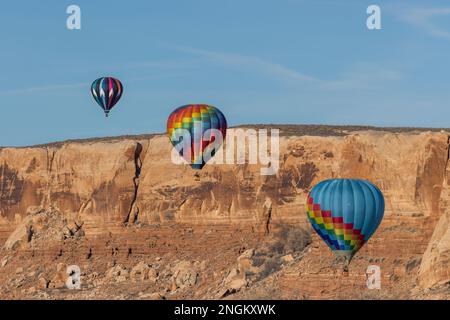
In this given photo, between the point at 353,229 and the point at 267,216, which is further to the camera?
the point at 267,216

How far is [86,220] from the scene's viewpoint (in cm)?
13438

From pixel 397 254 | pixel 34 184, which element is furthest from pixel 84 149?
pixel 397 254

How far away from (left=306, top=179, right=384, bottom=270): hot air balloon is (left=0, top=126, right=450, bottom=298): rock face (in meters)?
6.79

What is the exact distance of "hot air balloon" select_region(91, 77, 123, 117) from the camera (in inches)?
5103

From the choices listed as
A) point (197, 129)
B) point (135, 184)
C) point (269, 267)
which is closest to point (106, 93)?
point (135, 184)

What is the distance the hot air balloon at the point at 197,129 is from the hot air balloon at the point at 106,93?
12446mm

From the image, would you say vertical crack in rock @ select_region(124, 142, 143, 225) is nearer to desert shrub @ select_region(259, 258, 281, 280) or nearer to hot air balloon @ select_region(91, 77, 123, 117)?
hot air balloon @ select_region(91, 77, 123, 117)

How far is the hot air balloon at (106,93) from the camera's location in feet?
425

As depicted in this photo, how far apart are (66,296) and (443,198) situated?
2629 centimetres

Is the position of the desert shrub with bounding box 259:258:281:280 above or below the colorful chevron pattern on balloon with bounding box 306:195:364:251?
below

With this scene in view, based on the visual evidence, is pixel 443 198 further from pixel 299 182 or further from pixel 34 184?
pixel 34 184

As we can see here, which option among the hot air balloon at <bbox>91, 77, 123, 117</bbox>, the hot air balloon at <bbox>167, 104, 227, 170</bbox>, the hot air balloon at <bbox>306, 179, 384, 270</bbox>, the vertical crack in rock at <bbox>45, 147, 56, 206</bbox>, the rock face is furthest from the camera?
the vertical crack in rock at <bbox>45, 147, 56, 206</bbox>

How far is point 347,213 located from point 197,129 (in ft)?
47.8

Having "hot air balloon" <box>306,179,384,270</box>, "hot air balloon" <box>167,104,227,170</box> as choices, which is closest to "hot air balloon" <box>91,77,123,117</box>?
"hot air balloon" <box>167,104,227,170</box>
